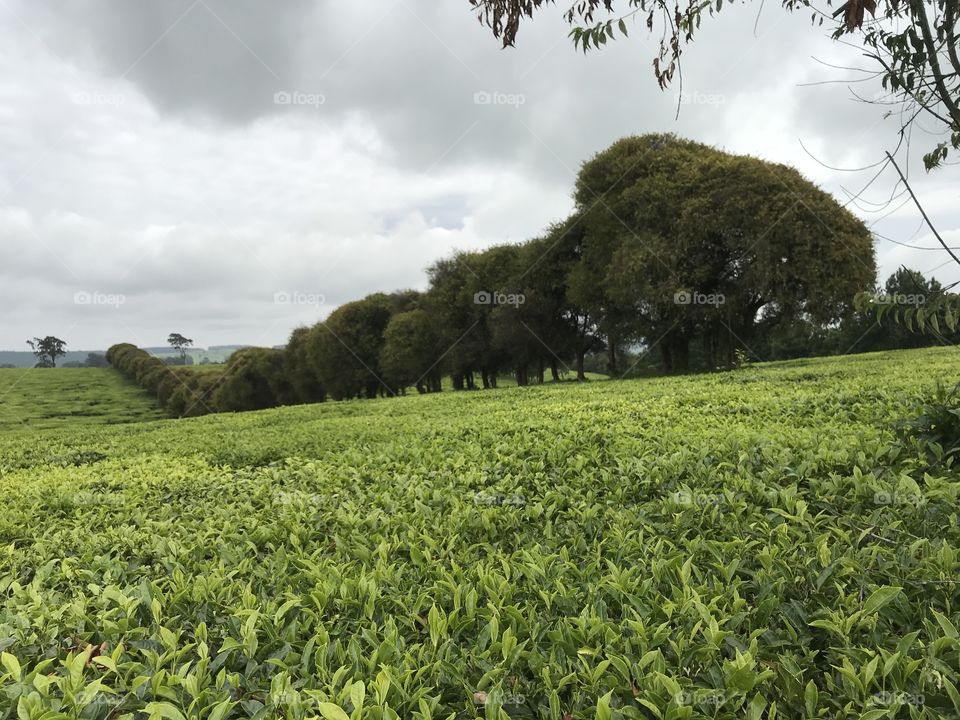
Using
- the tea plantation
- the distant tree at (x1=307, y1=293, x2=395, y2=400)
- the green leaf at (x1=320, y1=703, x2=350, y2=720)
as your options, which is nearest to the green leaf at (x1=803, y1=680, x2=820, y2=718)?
the tea plantation

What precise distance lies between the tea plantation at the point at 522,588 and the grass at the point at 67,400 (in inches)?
2239

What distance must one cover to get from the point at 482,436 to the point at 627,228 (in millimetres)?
23578

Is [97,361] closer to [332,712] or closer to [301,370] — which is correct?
[301,370]

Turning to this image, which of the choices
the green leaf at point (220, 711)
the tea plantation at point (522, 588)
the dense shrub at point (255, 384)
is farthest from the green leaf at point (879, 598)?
the dense shrub at point (255, 384)

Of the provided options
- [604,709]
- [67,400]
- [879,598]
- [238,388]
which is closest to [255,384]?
[238,388]

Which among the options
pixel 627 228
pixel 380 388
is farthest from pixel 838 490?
pixel 380 388

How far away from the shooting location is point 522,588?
142 inches

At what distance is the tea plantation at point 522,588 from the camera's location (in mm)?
2555

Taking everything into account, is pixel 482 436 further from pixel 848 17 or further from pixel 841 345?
pixel 841 345

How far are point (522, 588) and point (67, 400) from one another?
3412 inches

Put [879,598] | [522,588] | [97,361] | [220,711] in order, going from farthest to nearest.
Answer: [97,361] < [522,588] < [879,598] < [220,711]

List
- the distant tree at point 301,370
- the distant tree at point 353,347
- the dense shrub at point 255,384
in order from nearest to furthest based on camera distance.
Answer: the distant tree at point 353,347, the distant tree at point 301,370, the dense shrub at point 255,384

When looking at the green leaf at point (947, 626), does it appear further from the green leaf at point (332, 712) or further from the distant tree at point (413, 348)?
the distant tree at point (413, 348)

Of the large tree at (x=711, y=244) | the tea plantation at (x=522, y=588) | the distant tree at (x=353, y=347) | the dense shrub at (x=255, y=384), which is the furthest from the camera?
the dense shrub at (x=255, y=384)
